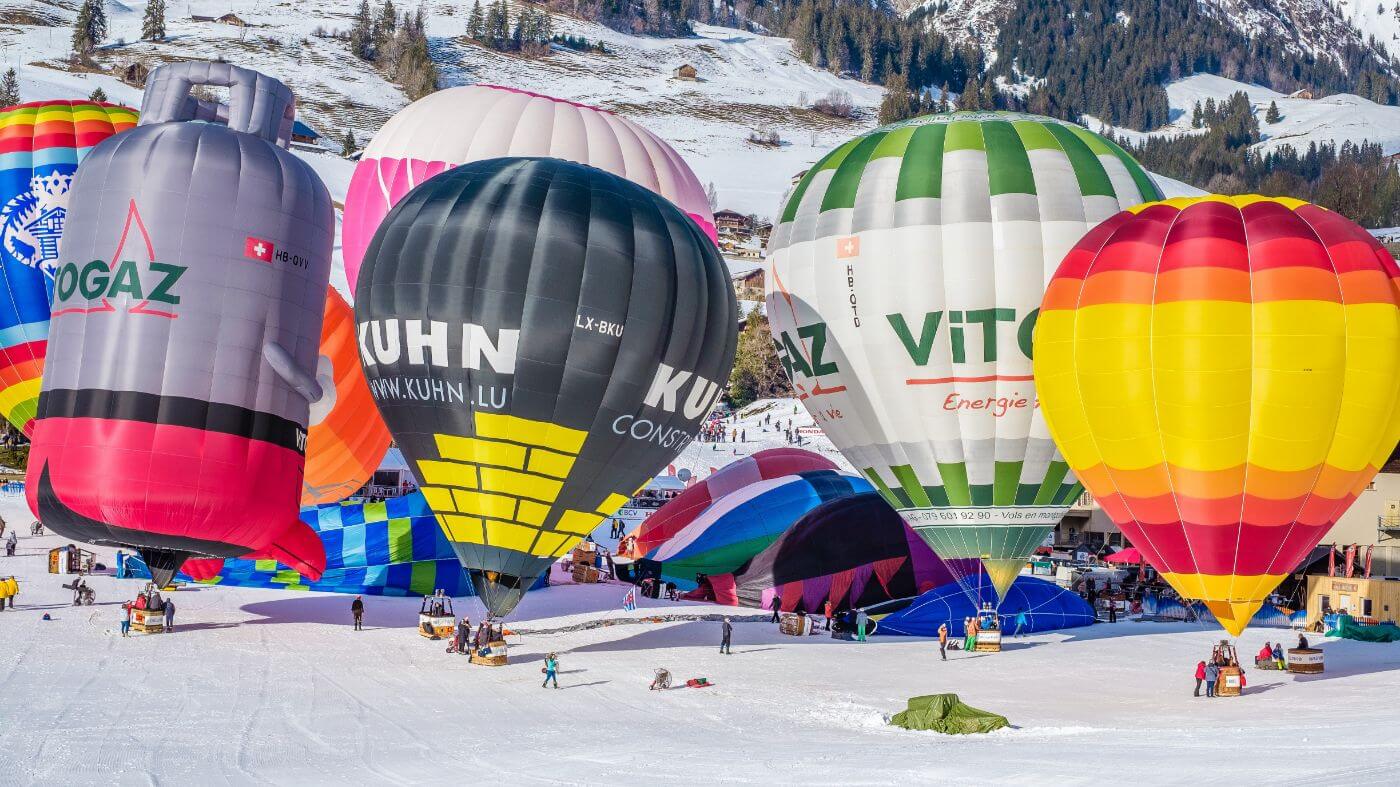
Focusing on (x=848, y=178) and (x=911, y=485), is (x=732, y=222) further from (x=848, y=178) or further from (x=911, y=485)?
(x=911, y=485)

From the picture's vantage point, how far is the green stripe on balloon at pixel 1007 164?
72.8ft

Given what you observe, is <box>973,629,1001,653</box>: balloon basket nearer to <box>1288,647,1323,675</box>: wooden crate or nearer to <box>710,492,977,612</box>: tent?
<box>710,492,977,612</box>: tent

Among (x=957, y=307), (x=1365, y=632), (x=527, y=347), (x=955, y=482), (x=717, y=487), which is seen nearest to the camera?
(x=527, y=347)

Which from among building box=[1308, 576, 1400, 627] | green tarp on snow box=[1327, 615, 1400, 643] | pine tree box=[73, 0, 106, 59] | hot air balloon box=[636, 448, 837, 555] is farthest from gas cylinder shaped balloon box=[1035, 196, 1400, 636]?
pine tree box=[73, 0, 106, 59]

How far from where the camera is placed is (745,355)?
67.7m

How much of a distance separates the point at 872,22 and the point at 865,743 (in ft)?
598

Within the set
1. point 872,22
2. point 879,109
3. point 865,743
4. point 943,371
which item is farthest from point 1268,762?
point 872,22

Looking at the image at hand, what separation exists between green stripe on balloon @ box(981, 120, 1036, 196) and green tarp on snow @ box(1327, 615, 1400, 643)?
9303 millimetres

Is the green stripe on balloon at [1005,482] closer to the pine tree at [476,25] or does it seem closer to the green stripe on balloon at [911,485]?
the green stripe on balloon at [911,485]

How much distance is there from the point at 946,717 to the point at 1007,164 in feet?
31.4

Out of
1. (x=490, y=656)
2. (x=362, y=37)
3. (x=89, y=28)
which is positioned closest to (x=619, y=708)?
(x=490, y=656)

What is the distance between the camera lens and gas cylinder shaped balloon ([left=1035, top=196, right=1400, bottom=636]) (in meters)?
17.9

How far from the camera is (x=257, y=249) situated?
19.5 meters

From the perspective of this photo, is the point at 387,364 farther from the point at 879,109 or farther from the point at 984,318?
the point at 879,109
